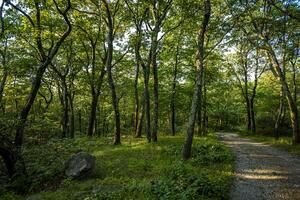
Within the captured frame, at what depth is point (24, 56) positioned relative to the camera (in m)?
20.2

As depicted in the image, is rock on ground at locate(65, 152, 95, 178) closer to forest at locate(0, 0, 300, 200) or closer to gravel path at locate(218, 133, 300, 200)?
forest at locate(0, 0, 300, 200)

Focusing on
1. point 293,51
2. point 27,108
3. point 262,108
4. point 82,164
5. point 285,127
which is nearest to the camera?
point 82,164

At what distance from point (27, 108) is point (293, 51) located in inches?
714

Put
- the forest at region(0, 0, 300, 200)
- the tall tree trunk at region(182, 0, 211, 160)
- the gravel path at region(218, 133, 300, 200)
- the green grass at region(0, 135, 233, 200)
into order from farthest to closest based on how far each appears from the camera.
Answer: the tall tree trunk at region(182, 0, 211, 160) < the forest at region(0, 0, 300, 200) < the green grass at region(0, 135, 233, 200) < the gravel path at region(218, 133, 300, 200)

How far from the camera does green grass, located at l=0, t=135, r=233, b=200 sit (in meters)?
7.00

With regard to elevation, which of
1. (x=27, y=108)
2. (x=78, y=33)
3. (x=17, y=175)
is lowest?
(x=17, y=175)

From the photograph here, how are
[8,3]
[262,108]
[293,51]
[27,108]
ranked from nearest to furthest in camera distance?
[27,108] < [8,3] < [293,51] < [262,108]

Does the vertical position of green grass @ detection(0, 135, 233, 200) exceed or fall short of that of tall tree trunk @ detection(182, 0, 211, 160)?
it falls short

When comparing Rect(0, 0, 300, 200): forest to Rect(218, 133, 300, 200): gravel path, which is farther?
Rect(0, 0, 300, 200): forest

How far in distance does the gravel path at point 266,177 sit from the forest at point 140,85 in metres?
0.44

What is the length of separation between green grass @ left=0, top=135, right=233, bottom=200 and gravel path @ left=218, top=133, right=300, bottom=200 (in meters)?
0.44

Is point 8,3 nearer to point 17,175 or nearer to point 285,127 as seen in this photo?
point 17,175

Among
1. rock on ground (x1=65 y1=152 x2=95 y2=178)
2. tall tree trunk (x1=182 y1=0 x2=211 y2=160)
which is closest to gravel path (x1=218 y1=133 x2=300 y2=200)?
tall tree trunk (x1=182 y1=0 x2=211 y2=160)

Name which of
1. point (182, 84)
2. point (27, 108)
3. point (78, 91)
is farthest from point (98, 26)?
point (27, 108)
